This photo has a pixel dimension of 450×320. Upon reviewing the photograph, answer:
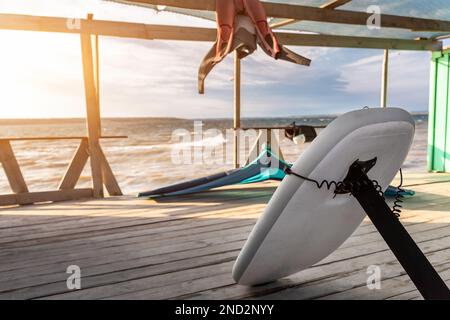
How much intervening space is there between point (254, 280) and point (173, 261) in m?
0.62

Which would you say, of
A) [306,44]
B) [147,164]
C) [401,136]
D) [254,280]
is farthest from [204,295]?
[147,164]

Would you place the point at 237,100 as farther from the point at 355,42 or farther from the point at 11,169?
the point at 11,169

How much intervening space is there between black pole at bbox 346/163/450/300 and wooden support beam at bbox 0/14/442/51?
10.4 ft

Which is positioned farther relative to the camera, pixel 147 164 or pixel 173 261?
pixel 147 164

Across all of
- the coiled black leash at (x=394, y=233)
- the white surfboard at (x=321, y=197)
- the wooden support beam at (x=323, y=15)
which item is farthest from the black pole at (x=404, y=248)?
the wooden support beam at (x=323, y=15)

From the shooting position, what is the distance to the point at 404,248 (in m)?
1.15

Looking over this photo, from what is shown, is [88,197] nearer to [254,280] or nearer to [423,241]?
[254,280]

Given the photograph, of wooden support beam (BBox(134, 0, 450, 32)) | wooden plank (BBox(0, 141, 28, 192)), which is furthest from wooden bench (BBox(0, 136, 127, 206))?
wooden support beam (BBox(134, 0, 450, 32))

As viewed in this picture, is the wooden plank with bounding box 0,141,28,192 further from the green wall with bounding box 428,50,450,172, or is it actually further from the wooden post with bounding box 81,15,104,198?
the green wall with bounding box 428,50,450,172

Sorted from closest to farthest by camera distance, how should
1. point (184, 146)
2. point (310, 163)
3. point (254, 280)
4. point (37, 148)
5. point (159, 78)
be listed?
point (310, 163), point (254, 280), point (37, 148), point (184, 146), point (159, 78)

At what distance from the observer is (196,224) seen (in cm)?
303

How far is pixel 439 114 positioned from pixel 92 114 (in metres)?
4.95

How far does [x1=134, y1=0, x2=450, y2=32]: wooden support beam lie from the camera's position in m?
3.08

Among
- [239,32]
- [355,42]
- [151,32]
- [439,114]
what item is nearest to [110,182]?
[151,32]
